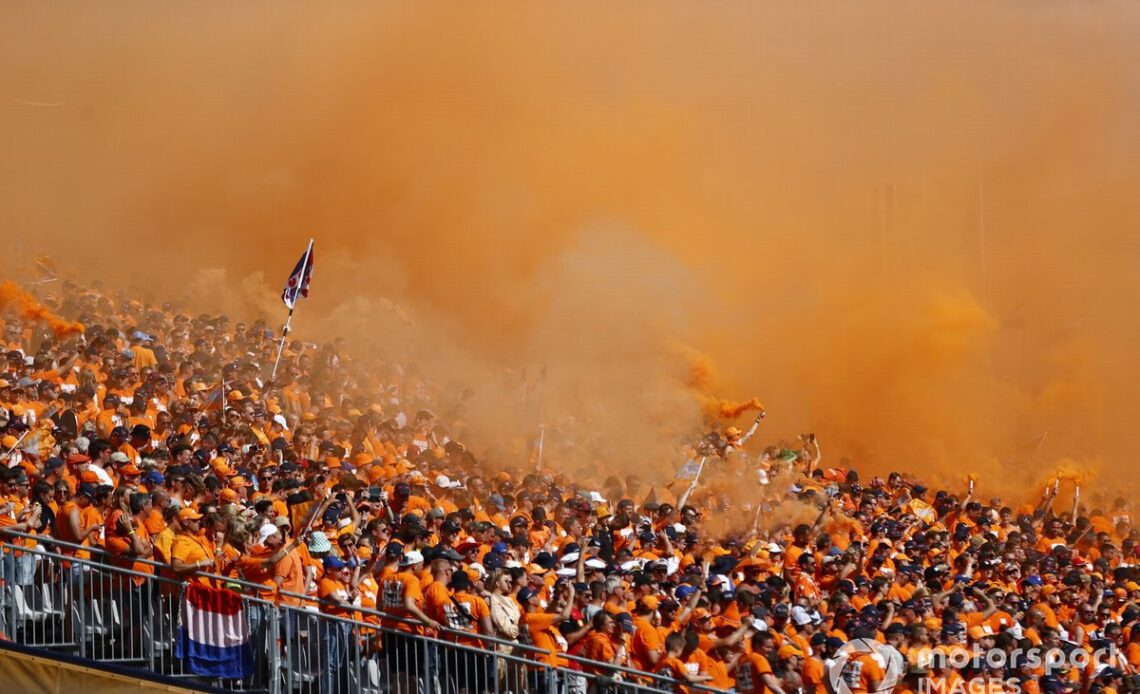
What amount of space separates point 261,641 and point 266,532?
0.59 m

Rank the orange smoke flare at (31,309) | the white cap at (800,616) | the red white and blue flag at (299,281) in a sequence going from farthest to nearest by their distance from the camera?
the red white and blue flag at (299,281), the orange smoke flare at (31,309), the white cap at (800,616)

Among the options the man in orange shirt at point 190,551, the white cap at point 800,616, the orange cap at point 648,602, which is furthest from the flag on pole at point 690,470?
the man in orange shirt at point 190,551

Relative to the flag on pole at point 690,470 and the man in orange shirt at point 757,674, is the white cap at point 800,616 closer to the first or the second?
the man in orange shirt at point 757,674

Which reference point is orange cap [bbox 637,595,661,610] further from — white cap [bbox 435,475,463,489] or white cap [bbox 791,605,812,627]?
white cap [bbox 435,475,463,489]

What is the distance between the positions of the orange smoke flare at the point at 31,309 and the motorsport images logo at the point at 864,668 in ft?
25.7

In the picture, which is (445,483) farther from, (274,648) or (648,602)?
(274,648)

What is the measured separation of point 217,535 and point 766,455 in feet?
30.9

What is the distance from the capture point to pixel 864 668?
8.71m

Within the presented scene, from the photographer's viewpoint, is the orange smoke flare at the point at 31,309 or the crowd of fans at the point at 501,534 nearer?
the crowd of fans at the point at 501,534

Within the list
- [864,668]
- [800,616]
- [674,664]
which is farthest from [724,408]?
[674,664]

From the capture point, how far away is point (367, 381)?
1579 centimetres

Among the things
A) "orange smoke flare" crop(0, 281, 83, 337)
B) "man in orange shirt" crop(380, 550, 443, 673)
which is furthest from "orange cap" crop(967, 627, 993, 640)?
"orange smoke flare" crop(0, 281, 83, 337)

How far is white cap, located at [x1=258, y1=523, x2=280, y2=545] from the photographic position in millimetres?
8281

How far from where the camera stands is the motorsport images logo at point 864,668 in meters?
8.58
